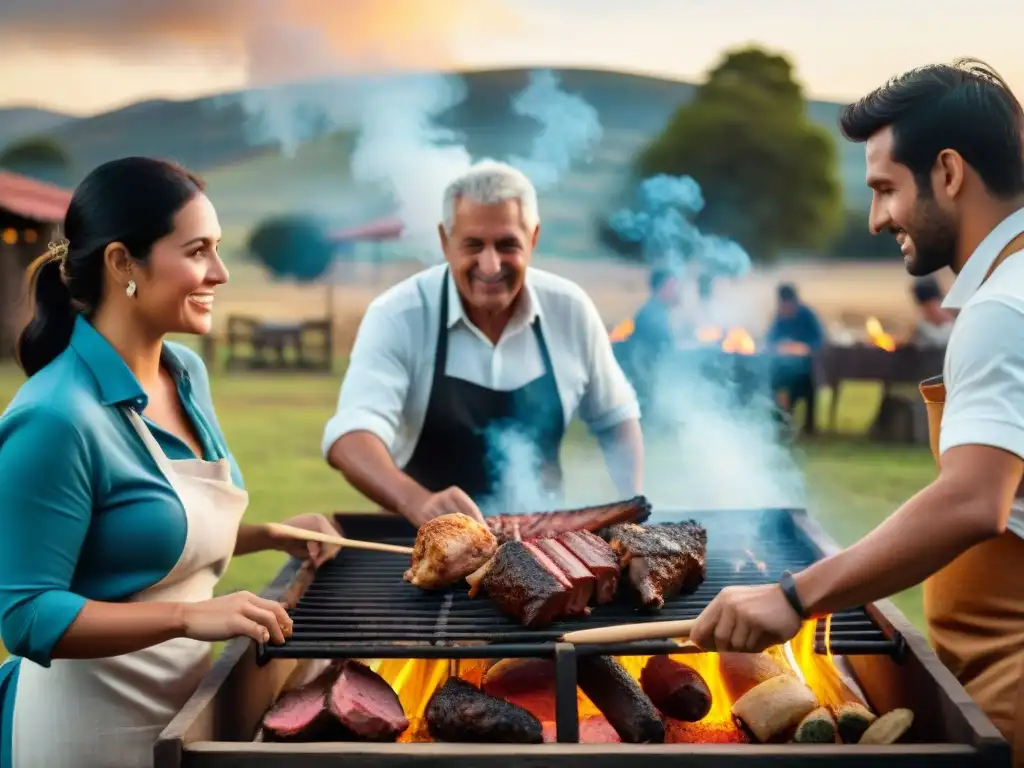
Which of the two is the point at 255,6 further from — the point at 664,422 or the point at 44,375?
the point at 44,375

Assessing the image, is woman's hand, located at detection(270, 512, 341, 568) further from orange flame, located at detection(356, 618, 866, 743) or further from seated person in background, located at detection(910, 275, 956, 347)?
seated person in background, located at detection(910, 275, 956, 347)

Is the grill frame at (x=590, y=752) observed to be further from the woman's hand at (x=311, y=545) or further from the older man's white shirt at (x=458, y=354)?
the older man's white shirt at (x=458, y=354)

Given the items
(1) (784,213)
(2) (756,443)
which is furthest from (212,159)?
(2) (756,443)

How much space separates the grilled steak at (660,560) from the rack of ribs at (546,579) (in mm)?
55

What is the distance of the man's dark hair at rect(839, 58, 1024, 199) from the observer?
2.35m

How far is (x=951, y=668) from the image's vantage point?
101 inches

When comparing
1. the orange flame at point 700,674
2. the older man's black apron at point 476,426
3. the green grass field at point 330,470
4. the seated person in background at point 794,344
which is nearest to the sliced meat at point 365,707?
the orange flame at point 700,674

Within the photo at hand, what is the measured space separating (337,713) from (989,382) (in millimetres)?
1643

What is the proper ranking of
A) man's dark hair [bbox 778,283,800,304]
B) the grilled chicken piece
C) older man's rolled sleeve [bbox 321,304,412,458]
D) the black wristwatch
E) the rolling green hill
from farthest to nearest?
1. the rolling green hill
2. man's dark hair [bbox 778,283,800,304]
3. older man's rolled sleeve [bbox 321,304,412,458]
4. the grilled chicken piece
5. the black wristwatch

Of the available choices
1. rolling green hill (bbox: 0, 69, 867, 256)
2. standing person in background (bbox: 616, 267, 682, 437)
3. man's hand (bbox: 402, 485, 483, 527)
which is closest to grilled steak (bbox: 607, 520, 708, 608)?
man's hand (bbox: 402, 485, 483, 527)

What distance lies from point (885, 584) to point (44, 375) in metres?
2.09

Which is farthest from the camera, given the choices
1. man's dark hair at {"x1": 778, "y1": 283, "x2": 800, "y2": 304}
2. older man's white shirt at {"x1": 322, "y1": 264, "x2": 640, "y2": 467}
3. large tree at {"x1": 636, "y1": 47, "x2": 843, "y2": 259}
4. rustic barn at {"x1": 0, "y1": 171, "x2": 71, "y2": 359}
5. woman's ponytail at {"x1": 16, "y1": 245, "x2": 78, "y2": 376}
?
large tree at {"x1": 636, "y1": 47, "x2": 843, "y2": 259}

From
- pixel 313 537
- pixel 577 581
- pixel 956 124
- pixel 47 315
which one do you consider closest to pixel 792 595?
pixel 577 581

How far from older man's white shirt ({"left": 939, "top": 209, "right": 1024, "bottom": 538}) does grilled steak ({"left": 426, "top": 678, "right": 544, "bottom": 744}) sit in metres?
1.11
